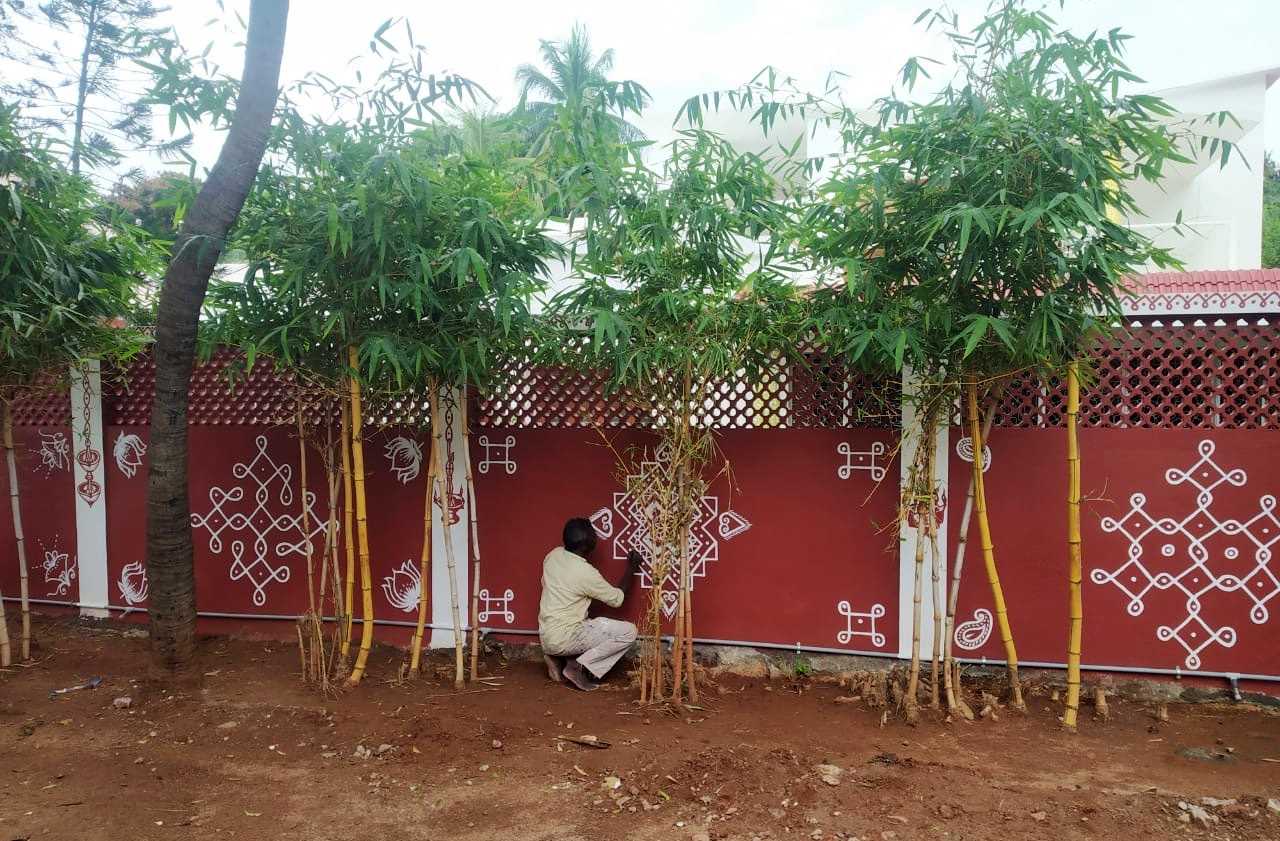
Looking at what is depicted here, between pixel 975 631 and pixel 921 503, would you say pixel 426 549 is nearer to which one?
pixel 921 503

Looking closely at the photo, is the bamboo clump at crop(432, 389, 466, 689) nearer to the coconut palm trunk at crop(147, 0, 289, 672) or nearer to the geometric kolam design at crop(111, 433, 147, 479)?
the coconut palm trunk at crop(147, 0, 289, 672)

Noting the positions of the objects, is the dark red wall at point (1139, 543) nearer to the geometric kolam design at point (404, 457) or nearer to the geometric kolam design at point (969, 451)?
the geometric kolam design at point (969, 451)

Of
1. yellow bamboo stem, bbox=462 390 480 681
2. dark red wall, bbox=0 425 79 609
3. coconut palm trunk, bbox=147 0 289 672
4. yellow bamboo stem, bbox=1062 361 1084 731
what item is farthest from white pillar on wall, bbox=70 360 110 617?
yellow bamboo stem, bbox=1062 361 1084 731

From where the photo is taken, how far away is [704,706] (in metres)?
3.96

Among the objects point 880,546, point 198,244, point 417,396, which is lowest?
point 880,546

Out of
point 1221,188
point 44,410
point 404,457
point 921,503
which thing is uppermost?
point 1221,188

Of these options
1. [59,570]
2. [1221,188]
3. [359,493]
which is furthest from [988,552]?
[1221,188]

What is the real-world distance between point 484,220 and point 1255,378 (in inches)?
140

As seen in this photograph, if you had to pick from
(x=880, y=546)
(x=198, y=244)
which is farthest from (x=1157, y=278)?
(x=198, y=244)

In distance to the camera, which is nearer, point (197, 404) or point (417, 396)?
point (417, 396)

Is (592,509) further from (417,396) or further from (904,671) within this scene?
(904,671)

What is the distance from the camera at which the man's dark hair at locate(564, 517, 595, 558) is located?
4.24 metres

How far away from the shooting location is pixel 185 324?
396 centimetres

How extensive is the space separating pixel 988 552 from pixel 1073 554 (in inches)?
13.7
